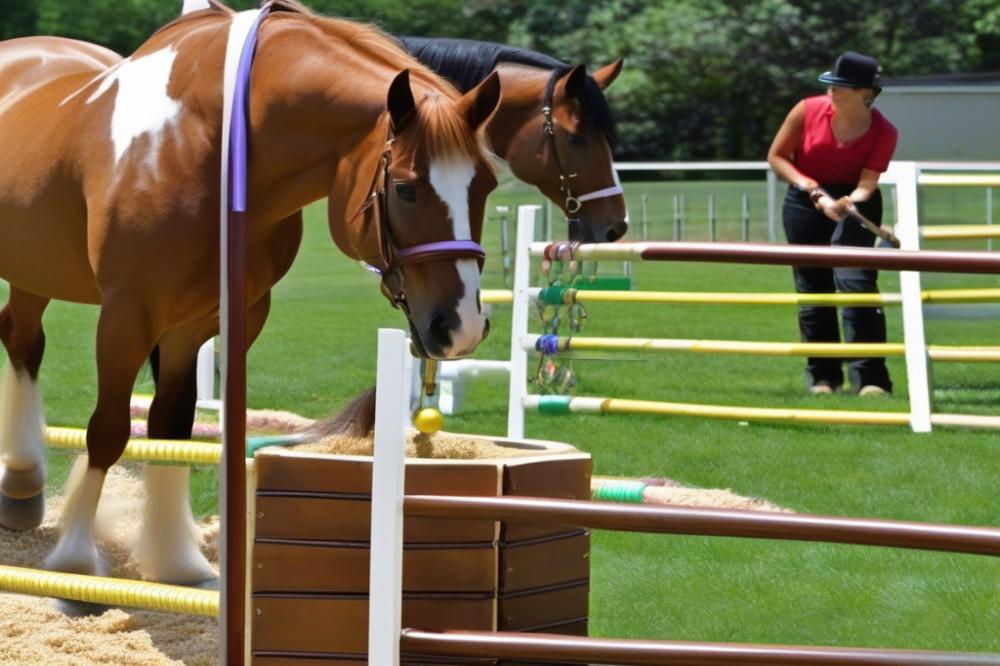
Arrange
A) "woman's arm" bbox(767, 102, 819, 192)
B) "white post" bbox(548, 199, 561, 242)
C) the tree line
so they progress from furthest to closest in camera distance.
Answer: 1. the tree line
2. "white post" bbox(548, 199, 561, 242)
3. "woman's arm" bbox(767, 102, 819, 192)

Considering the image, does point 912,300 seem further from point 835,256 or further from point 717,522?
point 717,522

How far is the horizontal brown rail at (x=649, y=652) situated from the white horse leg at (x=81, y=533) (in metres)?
1.85

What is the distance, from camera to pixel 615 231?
7027 mm

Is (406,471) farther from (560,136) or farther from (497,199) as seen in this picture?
(497,199)

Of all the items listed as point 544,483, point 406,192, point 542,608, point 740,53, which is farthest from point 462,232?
point 740,53

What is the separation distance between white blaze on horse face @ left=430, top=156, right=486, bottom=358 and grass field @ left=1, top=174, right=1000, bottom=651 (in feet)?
4.16

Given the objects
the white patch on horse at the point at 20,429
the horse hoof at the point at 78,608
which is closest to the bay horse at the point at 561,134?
the white patch on horse at the point at 20,429

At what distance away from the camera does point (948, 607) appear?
4512 mm

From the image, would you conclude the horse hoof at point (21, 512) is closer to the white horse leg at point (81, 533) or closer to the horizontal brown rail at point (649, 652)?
the white horse leg at point (81, 533)

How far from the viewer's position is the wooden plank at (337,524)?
318cm

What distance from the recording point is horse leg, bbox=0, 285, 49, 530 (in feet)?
18.3

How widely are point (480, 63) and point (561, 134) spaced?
519mm

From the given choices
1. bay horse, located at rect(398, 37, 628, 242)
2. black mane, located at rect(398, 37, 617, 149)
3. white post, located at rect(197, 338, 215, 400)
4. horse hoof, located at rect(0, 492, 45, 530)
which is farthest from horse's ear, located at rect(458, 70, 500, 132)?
white post, located at rect(197, 338, 215, 400)

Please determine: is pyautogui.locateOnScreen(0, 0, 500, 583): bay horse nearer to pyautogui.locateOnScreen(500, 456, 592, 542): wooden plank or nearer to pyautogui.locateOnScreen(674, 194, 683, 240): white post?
pyautogui.locateOnScreen(500, 456, 592, 542): wooden plank
